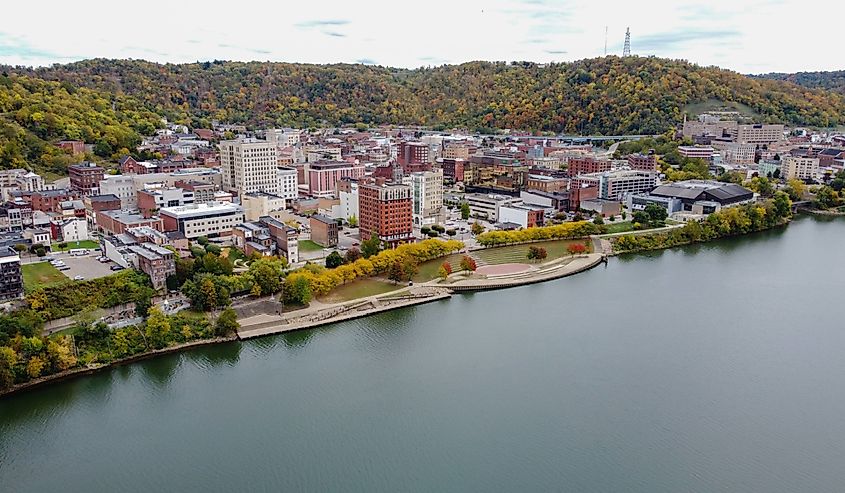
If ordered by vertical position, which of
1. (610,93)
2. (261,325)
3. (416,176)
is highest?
(610,93)

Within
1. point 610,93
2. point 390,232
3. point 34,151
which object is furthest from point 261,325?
point 610,93

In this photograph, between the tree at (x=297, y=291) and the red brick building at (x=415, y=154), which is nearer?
the tree at (x=297, y=291)

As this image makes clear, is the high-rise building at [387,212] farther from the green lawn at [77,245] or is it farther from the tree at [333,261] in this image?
the green lawn at [77,245]

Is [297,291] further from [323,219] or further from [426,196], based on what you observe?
[426,196]

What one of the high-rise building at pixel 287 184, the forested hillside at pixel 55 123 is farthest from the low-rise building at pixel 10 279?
the forested hillside at pixel 55 123

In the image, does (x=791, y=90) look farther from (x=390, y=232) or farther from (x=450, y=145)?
(x=390, y=232)

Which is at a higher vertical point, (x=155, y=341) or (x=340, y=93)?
(x=340, y=93)

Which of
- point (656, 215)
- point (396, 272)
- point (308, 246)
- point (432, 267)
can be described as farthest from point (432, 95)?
point (396, 272)
